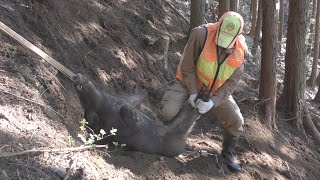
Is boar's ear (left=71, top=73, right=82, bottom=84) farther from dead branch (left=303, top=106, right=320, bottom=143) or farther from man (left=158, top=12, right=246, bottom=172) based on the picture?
dead branch (left=303, top=106, right=320, bottom=143)

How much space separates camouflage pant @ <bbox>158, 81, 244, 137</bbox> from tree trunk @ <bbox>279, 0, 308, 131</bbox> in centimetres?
347

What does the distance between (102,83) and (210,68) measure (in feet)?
6.44

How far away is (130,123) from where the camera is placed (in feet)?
17.2

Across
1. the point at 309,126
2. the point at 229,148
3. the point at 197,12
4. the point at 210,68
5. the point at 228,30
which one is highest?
the point at 197,12

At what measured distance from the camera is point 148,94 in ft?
24.7

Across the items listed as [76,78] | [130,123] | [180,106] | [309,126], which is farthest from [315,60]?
[76,78]

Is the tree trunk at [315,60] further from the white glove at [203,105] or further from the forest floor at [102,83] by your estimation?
the white glove at [203,105]

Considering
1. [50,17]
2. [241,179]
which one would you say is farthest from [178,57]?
[241,179]

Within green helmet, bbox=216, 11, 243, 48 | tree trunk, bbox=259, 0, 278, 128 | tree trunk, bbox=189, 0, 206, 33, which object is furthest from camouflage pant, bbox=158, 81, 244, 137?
tree trunk, bbox=189, 0, 206, 33

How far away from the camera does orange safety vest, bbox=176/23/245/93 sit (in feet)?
17.3

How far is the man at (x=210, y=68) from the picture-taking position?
5180 mm

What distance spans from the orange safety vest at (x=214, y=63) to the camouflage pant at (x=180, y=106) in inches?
14.9

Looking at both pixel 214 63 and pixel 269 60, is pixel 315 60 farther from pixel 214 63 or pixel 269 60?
pixel 214 63

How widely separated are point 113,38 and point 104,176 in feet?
13.7
